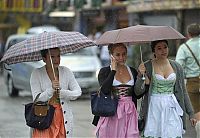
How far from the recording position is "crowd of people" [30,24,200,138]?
5664mm

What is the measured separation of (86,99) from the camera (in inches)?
614

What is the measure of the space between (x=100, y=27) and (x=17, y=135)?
25.5 metres

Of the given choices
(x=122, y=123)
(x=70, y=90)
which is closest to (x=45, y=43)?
(x=70, y=90)

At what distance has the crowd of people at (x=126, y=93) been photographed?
566 centimetres

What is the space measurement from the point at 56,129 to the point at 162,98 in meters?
1.14

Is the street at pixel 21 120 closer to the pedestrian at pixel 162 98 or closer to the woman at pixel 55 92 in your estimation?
the pedestrian at pixel 162 98

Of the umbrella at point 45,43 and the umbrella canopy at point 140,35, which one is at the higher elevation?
the umbrella canopy at point 140,35

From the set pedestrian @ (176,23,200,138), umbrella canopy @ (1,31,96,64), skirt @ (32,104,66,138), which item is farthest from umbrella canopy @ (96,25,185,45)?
pedestrian @ (176,23,200,138)

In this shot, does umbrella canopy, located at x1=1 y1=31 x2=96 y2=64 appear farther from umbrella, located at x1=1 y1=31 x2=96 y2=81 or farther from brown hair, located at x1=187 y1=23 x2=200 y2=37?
brown hair, located at x1=187 y1=23 x2=200 y2=37

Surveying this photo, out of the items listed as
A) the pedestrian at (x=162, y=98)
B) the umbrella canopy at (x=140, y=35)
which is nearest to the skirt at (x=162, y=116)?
the pedestrian at (x=162, y=98)

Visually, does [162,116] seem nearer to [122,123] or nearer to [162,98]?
[162,98]

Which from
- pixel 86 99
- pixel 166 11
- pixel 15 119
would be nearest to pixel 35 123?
pixel 15 119

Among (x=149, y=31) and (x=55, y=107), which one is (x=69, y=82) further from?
(x=149, y=31)

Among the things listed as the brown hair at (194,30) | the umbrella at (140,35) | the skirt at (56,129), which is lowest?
the skirt at (56,129)
